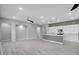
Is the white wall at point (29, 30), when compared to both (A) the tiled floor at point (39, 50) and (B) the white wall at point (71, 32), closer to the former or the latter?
(A) the tiled floor at point (39, 50)

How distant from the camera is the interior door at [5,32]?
299 inches

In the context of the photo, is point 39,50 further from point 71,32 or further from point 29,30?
point 29,30

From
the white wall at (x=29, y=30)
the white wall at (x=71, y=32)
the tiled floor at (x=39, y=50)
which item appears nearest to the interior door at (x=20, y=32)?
the white wall at (x=29, y=30)

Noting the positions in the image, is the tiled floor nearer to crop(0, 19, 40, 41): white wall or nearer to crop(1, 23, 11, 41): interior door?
crop(1, 23, 11, 41): interior door

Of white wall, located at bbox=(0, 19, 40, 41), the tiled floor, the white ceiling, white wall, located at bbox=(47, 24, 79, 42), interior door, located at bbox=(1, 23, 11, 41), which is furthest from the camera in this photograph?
white wall, located at bbox=(0, 19, 40, 41)

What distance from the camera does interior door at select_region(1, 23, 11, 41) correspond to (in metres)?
7.58

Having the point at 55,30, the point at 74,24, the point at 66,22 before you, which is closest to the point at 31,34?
the point at 55,30

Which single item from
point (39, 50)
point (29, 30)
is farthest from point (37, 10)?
point (29, 30)

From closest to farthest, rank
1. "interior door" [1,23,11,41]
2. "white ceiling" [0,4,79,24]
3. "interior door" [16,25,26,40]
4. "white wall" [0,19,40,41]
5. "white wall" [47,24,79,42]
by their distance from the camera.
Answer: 1. "white ceiling" [0,4,79,24]
2. "interior door" [1,23,11,41]
3. "white wall" [47,24,79,42]
4. "white wall" [0,19,40,41]
5. "interior door" [16,25,26,40]

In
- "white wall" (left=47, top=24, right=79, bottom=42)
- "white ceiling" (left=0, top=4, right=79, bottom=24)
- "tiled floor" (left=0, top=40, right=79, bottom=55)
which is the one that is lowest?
"tiled floor" (left=0, top=40, right=79, bottom=55)

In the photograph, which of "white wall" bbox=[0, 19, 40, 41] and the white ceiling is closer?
the white ceiling

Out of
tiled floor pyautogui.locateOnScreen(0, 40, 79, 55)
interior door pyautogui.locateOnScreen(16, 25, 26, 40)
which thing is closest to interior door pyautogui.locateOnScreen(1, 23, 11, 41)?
interior door pyautogui.locateOnScreen(16, 25, 26, 40)

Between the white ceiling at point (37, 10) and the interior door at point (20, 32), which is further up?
the white ceiling at point (37, 10)

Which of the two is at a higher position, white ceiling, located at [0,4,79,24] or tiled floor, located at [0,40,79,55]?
white ceiling, located at [0,4,79,24]
